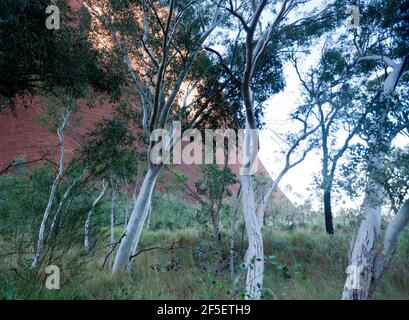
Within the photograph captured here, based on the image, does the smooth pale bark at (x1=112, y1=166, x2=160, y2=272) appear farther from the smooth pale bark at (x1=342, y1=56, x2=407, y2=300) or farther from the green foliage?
the smooth pale bark at (x1=342, y1=56, x2=407, y2=300)

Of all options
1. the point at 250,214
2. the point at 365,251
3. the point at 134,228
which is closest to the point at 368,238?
the point at 365,251

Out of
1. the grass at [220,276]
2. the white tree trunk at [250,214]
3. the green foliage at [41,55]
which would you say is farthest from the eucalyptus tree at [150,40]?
the white tree trunk at [250,214]

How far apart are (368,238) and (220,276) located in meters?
3.52

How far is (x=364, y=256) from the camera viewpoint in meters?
5.55

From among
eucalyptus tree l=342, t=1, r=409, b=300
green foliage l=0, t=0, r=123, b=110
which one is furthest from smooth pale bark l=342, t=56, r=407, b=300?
green foliage l=0, t=0, r=123, b=110

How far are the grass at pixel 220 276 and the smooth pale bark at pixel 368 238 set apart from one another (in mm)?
750

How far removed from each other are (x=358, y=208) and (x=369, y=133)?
1.38m

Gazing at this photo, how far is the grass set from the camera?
3988 mm

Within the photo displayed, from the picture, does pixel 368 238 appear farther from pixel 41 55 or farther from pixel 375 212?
pixel 41 55

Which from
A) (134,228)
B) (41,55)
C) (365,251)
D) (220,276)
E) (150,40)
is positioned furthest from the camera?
(150,40)

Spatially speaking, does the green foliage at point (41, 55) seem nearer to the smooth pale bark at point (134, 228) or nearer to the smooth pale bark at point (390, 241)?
the smooth pale bark at point (134, 228)

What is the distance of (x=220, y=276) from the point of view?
787cm
